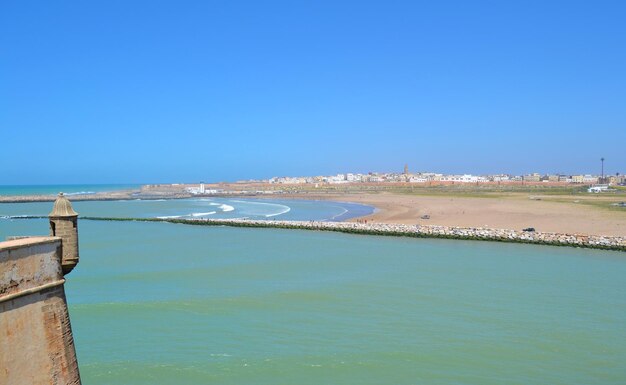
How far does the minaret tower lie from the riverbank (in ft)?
76.9

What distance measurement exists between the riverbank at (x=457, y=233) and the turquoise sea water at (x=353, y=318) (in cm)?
170

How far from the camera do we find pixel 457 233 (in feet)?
95.0

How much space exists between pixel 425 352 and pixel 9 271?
7.96 meters

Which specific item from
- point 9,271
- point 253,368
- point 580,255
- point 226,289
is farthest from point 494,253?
point 9,271

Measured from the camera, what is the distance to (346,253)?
2417cm

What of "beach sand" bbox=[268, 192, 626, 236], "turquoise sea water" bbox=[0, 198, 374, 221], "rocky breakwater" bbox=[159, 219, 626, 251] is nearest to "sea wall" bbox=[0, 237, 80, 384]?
"rocky breakwater" bbox=[159, 219, 626, 251]

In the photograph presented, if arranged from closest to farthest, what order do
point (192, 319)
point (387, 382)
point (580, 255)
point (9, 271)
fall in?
point (9, 271) < point (387, 382) < point (192, 319) < point (580, 255)

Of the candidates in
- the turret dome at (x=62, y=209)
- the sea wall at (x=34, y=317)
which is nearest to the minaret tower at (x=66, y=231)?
the turret dome at (x=62, y=209)

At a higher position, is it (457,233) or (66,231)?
(66,231)

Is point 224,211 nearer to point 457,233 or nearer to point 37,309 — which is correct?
point 457,233

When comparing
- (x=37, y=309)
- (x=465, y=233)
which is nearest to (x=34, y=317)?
(x=37, y=309)

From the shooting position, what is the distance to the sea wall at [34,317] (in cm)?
587

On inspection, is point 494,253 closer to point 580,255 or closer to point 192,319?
point 580,255

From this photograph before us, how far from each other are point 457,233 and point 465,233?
1.46 ft
